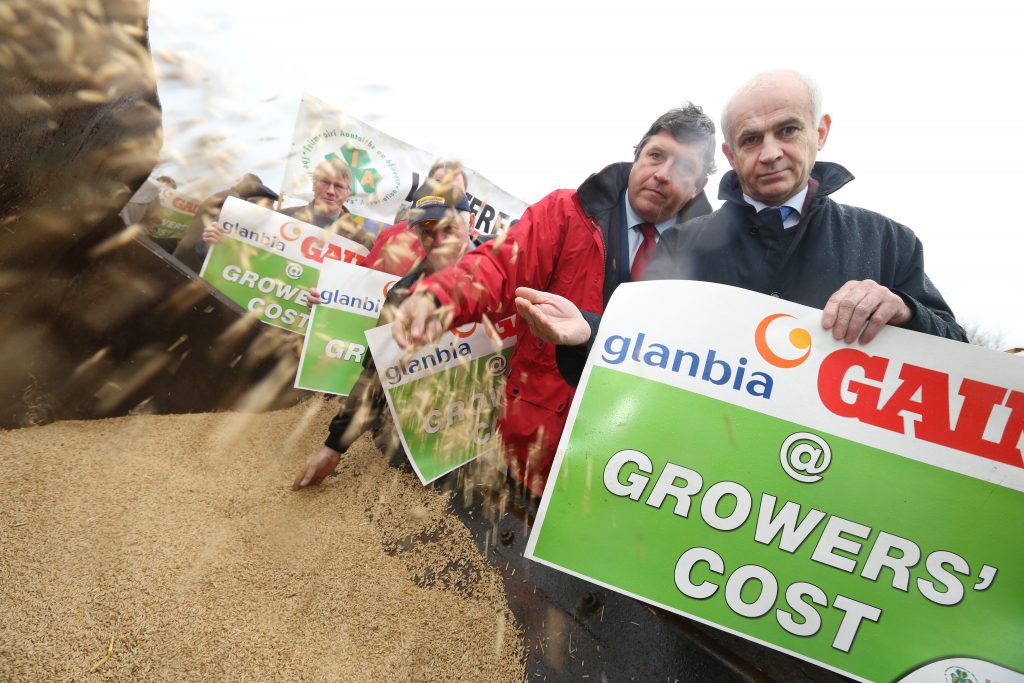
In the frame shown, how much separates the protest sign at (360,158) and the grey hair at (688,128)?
2.78m

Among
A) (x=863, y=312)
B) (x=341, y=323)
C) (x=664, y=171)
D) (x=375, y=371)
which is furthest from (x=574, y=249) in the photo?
(x=341, y=323)

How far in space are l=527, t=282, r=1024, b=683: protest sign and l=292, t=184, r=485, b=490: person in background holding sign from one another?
1200mm

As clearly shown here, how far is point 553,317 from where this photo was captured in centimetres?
135

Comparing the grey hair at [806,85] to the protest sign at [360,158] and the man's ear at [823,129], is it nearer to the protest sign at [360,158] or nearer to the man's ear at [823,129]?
the man's ear at [823,129]

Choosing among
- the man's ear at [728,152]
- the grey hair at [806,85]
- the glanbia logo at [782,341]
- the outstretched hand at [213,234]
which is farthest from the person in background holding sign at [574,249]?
the outstretched hand at [213,234]

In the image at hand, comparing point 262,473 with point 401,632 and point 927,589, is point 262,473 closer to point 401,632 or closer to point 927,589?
point 401,632

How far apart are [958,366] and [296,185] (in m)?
4.12

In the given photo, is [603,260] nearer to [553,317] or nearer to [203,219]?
[553,317]

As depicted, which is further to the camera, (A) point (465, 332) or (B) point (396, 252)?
(B) point (396, 252)

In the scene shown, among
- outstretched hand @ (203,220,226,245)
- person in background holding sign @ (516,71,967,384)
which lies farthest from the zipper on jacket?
outstretched hand @ (203,220,226,245)

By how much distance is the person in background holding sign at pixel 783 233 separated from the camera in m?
1.40

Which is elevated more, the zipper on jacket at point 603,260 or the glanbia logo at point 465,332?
the zipper on jacket at point 603,260

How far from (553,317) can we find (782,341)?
1.82 ft

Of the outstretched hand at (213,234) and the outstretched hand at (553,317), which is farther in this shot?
the outstretched hand at (213,234)
